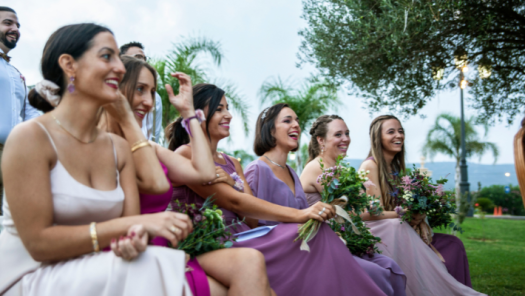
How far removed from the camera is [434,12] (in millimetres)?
6191

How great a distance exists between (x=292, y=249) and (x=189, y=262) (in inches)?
38.5

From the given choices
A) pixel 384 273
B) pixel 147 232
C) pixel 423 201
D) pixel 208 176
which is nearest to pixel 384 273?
pixel 384 273

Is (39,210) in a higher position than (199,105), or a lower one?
lower

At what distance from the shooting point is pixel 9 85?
3973 mm

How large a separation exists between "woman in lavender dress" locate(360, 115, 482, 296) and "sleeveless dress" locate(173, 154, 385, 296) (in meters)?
1.53

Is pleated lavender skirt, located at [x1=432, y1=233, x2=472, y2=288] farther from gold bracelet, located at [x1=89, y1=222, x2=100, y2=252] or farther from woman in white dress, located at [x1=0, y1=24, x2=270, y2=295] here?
gold bracelet, located at [x1=89, y1=222, x2=100, y2=252]

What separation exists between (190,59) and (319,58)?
4.63 metres

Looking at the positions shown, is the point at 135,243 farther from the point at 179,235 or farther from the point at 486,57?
the point at 486,57

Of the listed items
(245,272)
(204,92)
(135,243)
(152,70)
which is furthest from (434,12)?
(135,243)

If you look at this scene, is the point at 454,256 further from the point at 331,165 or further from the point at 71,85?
the point at 71,85

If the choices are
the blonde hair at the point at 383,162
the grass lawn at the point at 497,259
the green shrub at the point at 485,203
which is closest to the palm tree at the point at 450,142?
the green shrub at the point at 485,203

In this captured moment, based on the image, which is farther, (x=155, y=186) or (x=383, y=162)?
(x=383, y=162)

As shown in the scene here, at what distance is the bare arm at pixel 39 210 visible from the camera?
1814 millimetres

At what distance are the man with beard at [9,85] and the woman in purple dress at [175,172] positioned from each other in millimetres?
1674
